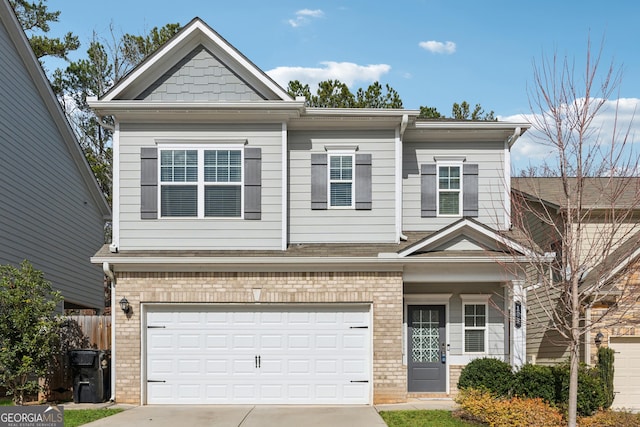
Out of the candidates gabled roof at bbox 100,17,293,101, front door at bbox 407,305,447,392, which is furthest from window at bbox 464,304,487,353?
gabled roof at bbox 100,17,293,101

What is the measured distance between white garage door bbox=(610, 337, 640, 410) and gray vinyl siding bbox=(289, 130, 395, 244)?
544cm

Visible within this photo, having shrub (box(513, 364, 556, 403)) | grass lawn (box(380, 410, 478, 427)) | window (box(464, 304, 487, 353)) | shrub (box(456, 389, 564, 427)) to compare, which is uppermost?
window (box(464, 304, 487, 353))

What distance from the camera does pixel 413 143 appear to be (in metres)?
17.0

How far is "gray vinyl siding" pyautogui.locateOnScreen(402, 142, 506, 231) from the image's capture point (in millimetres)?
16750

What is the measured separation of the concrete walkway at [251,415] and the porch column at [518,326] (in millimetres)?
1738

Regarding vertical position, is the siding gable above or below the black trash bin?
above

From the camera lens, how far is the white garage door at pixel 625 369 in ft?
50.6

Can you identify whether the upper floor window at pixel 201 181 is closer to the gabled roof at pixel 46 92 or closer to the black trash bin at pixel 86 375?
the black trash bin at pixel 86 375

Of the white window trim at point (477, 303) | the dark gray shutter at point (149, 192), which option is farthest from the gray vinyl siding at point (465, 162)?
the dark gray shutter at point (149, 192)

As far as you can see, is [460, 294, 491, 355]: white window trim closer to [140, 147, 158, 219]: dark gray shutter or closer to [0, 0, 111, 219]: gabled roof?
[140, 147, 158, 219]: dark gray shutter

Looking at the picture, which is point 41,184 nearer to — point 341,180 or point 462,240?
point 341,180

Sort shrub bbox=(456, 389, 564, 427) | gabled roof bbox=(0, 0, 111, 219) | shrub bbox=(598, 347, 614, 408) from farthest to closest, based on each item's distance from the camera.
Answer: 1. gabled roof bbox=(0, 0, 111, 219)
2. shrub bbox=(598, 347, 614, 408)
3. shrub bbox=(456, 389, 564, 427)

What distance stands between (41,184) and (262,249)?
868 centimetres

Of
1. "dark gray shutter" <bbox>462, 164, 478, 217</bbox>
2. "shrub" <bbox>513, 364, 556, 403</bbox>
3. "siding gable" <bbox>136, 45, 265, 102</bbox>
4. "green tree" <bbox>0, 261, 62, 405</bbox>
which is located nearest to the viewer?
"shrub" <bbox>513, 364, 556, 403</bbox>
